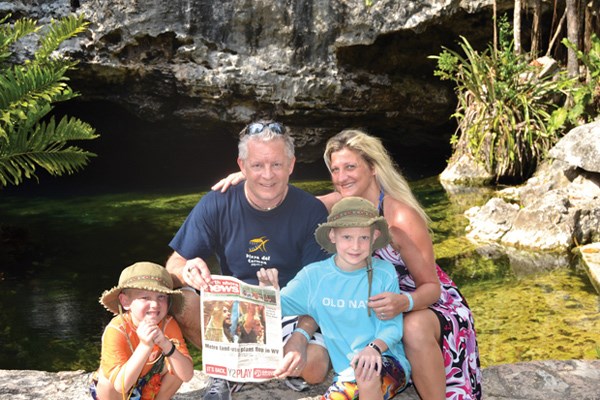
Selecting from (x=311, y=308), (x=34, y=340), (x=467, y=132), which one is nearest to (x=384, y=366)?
(x=311, y=308)

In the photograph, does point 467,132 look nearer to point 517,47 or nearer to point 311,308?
point 517,47

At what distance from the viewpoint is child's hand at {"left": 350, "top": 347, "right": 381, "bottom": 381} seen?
221 cm

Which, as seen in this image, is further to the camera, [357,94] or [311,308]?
[357,94]

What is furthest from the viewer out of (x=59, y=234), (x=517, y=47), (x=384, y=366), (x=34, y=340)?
(x=517, y=47)

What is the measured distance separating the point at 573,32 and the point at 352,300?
7.60 m

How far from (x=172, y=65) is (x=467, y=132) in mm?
4335

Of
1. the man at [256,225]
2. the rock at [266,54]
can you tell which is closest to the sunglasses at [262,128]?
the man at [256,225]

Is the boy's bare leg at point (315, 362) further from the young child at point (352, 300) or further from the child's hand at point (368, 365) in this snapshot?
the child's hand at point (368, 365)

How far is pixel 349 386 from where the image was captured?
2.31m

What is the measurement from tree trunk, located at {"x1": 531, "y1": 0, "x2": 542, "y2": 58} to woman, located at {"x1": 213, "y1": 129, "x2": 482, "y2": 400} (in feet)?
24.1

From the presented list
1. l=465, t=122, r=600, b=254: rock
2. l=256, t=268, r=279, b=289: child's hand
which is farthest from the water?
l=256, t=268, r=279, b=289: child's hand

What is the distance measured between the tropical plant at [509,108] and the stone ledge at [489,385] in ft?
19.5

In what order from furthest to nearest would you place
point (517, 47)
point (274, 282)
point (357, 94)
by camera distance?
1. point (357, 94)
2. point (517, 47)
3. point (274, 282)

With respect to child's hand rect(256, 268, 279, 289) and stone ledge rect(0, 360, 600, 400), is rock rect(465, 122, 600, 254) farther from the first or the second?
child's hand rect(256, 268, 279, 289)
